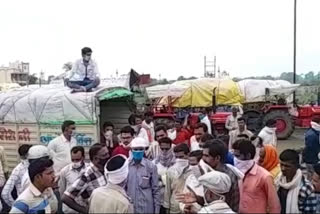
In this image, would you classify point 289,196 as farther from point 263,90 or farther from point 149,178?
point 263,90

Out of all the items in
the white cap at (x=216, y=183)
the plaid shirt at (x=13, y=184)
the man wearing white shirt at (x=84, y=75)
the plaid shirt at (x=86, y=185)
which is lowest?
the plaid shirt at (x=13, y=184)

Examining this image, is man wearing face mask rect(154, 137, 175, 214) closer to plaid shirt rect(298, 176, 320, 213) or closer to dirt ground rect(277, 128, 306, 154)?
plaid shirt rect(298, 176, 320, 213)

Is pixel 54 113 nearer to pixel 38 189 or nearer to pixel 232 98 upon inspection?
pixel 38 189

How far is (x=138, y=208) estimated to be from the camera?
5914 mm

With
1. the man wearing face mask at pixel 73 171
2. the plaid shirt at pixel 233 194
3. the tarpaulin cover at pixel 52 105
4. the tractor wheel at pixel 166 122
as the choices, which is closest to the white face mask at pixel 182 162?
the man wearing face mask at pixel 73 171

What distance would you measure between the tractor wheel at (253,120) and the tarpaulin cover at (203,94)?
42.0 inches

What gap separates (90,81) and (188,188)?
7.62 metres

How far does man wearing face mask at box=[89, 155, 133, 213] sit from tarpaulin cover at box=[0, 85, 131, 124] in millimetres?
7264

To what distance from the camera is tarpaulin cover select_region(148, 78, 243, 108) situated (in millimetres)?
23531

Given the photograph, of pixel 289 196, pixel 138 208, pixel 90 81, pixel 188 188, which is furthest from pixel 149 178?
pixel 90 81

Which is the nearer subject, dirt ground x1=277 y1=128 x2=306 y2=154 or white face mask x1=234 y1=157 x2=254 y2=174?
white face mask x1=234 y1=157 x2=254 y2=174

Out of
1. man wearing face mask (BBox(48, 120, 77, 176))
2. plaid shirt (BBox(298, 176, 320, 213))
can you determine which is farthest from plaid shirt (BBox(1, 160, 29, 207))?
plaid shirt (BBox(298, 176, 320, 213))

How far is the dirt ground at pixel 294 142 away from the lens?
19.2m

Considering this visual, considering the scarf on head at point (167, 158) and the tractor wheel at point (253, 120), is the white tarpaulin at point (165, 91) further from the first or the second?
the scarf on head at point (167, 158)
